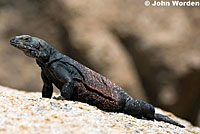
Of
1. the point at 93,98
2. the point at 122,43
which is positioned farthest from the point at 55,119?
the point at 122,43

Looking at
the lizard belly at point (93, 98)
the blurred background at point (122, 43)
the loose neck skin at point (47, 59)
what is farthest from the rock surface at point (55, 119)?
the blurred background at point (122, 43)

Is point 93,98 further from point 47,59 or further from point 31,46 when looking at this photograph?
point 31,46

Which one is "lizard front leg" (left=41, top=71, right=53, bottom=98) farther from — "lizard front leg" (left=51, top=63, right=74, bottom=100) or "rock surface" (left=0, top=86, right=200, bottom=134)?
"rock surface" (left=0, top=86, right=200, bottom=134)

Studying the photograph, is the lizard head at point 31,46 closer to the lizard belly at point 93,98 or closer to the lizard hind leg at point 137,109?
the lizard belly at point 93,98

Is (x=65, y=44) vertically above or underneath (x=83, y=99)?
above

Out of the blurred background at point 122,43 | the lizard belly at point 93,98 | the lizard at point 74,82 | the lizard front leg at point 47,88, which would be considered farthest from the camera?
the blurred background at point 122,43

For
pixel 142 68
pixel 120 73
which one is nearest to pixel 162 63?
pixel 142 68

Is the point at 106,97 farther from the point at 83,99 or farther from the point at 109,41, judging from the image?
the point at 109,41

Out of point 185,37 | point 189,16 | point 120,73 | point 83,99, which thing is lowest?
point 83,99
